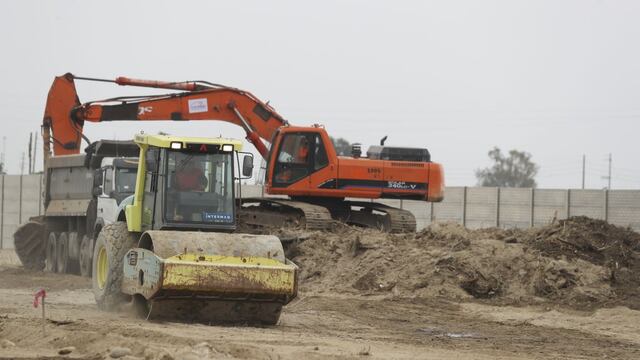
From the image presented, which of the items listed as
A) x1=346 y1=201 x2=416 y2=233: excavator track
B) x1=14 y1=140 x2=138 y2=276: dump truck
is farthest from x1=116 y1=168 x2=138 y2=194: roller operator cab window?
x1=346 y1=201 x2=416 y2=233: excavator track

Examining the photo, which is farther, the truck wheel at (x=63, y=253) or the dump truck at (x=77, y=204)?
the truck wheel at (x=63, y=253)

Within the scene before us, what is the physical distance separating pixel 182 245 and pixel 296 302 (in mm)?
5149

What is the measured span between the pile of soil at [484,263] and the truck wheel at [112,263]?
5.11 metres

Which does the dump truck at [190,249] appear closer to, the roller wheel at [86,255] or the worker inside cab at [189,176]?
the worker inside cab at [189,176]

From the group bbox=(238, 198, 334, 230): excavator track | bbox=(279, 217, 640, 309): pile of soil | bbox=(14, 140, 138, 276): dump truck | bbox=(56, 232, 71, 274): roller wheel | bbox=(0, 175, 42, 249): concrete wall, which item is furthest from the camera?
bbox=(0, 175, 42, 249): concrete wall

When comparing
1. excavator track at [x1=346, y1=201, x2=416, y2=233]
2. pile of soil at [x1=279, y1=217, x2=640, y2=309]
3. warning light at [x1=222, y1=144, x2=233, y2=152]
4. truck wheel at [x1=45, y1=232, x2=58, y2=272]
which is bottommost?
truck wheel at [x1=45, y1=232, x2=58, y2=272]

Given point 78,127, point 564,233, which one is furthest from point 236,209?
point 78,127

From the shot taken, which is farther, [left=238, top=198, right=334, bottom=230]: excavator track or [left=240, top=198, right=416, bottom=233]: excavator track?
[left=240, top=198, right=416, bottom=233]: excavator track

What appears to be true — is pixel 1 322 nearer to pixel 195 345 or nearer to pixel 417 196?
pixel 195 345

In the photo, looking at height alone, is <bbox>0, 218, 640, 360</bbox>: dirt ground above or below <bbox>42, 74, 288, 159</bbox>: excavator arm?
below

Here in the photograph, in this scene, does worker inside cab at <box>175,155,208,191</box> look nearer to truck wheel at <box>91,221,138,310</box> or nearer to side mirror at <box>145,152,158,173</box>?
side mirror at <box>145,152,158,173</box>

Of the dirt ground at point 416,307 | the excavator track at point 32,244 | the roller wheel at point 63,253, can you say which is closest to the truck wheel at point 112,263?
the dirt ground at point 416,307

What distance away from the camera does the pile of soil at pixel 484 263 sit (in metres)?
20.7

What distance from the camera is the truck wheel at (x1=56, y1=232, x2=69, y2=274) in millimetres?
30987
